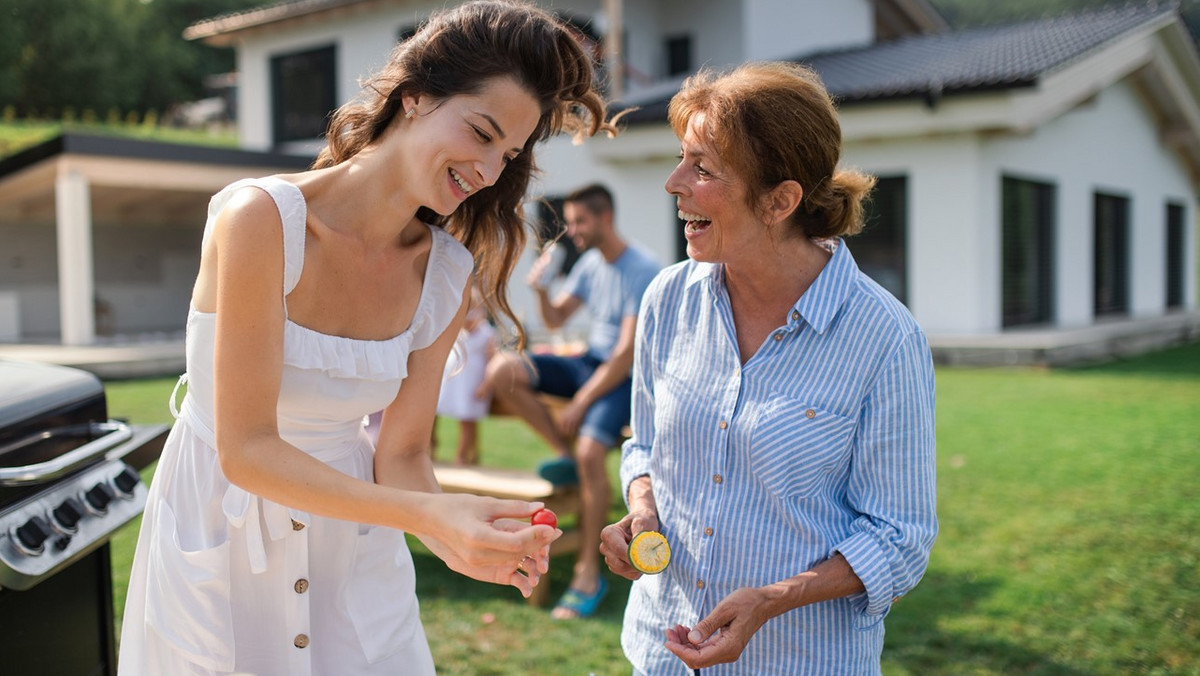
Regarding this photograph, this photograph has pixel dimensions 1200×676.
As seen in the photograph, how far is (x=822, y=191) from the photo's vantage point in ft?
6.99

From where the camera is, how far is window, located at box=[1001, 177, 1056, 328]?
14.4 meters

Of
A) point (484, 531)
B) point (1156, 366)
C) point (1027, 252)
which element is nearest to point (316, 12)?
point (1027, 252)

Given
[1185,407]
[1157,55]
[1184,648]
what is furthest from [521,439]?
[1157,55]

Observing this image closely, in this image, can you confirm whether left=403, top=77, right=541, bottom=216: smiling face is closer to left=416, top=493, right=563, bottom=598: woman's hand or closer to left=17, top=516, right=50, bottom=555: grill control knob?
left=416, top=493, right=563, bottom=598: woman's hand

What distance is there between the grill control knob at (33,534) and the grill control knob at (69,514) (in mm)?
62

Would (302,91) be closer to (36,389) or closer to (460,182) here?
(36,389)

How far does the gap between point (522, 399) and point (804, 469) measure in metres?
4.18

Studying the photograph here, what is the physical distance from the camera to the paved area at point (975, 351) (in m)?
13.0

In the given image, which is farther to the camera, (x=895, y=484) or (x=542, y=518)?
(x=895, y=484)

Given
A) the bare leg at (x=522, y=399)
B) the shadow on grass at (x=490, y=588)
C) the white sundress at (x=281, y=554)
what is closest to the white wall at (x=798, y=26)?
the bare leg at (x=522, y=399)

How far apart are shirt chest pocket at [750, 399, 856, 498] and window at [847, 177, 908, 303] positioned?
40.5ft

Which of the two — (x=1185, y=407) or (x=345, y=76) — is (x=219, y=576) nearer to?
(x=1185, y=407)

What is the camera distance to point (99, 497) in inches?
97.6

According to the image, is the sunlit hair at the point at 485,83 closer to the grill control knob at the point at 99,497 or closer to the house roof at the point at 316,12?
the grill control knob at the point at 99,497
